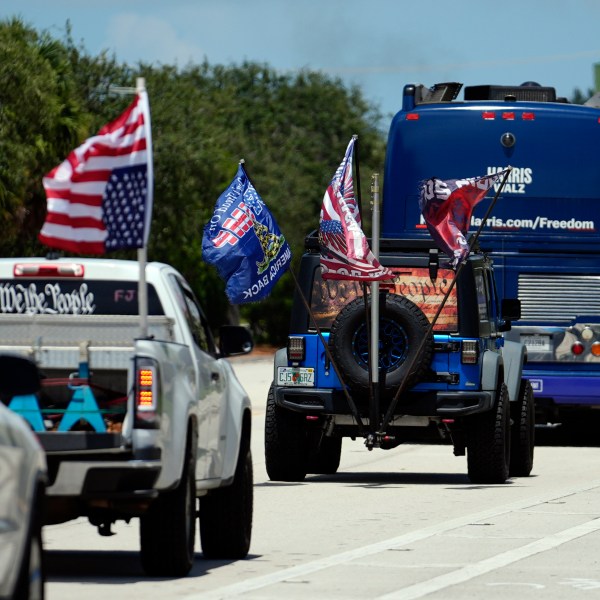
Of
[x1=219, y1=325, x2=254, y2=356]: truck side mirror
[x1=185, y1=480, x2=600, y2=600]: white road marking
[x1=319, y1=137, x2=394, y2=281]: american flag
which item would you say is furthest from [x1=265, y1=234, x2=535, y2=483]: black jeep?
[x1=219, y1=325, x2=254, y2=356]: truck side mirror

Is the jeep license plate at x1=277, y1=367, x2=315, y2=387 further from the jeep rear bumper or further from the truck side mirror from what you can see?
the truck side mirror

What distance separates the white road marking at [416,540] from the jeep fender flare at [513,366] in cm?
336

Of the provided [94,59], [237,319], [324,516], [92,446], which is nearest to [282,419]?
[324,516]

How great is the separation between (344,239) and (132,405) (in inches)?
314

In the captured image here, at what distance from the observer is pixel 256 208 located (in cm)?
1897

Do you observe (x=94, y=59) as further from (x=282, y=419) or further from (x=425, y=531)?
(x=425, y=531)

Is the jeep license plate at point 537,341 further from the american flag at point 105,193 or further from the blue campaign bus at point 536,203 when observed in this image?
the american flag at point 105,193

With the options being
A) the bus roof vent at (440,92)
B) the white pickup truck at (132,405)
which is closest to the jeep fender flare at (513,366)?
the bus roof vent at (440,92)

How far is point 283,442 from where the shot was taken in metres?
18.5

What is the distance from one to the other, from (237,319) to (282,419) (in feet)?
188

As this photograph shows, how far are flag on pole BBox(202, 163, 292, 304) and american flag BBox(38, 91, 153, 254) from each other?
7828mm

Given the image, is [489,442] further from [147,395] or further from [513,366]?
[147,395]

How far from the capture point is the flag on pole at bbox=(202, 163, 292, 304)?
18.8 m

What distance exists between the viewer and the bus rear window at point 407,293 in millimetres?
18156
